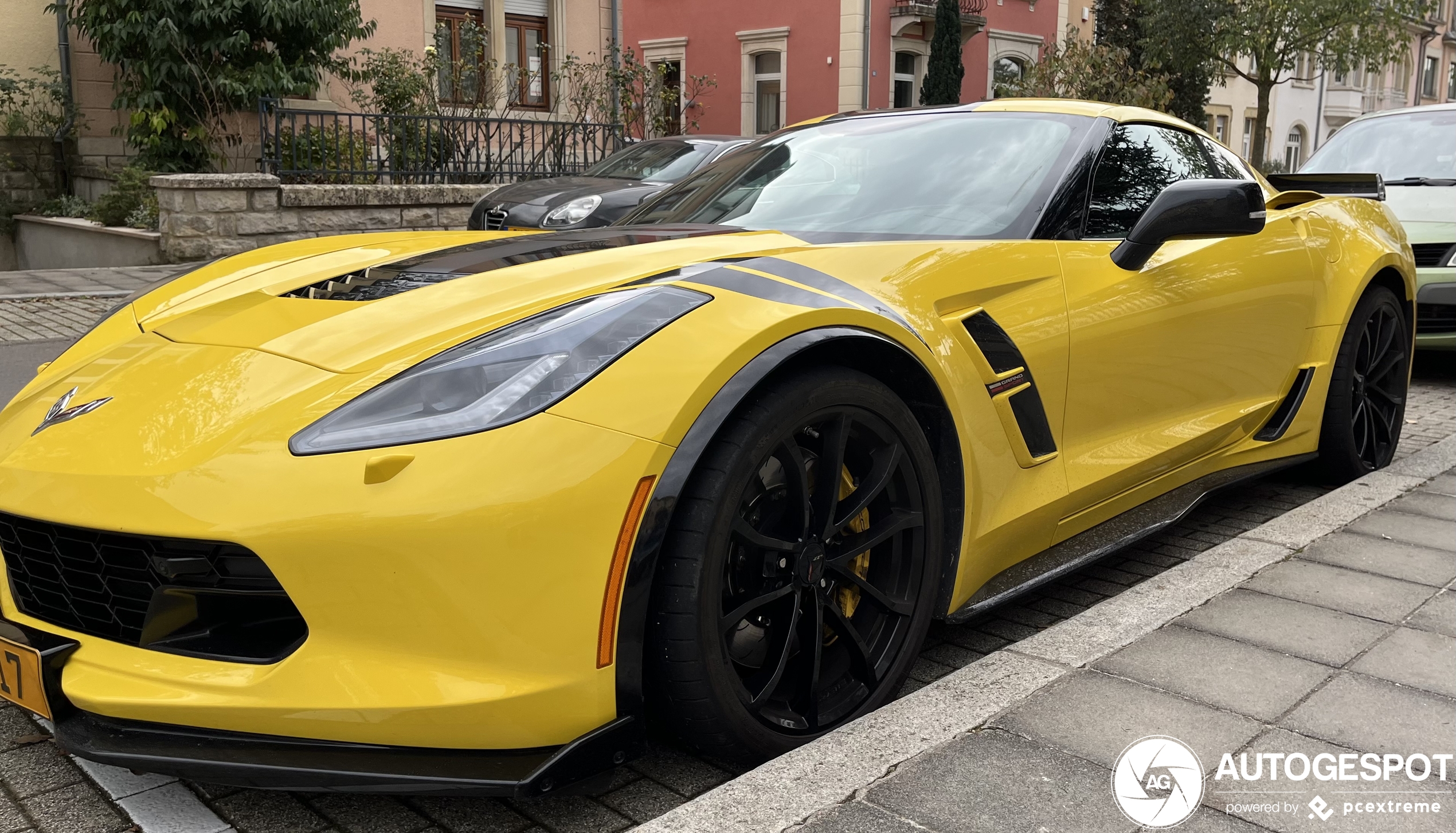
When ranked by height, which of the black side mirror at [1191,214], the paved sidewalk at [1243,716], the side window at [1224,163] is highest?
the side window at [1224,163]

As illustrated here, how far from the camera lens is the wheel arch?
6.24 ft

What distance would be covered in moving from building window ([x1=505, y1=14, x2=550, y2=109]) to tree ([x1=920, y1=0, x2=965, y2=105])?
10977mm

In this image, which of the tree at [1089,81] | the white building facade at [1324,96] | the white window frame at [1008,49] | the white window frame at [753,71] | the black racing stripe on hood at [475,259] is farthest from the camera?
the white building facade at [1324,96]

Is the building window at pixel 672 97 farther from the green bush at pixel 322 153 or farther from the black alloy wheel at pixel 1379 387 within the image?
the black alloy wheel at pixel 1379 387

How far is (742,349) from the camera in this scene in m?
2.07

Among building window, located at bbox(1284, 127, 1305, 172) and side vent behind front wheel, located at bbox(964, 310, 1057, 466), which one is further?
building window, located at bbox(1284, 127, 1305, 172)

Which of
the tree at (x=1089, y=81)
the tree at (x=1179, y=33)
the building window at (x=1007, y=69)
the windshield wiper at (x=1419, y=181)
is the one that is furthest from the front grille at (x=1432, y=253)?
the building window at (x=1007, y=69)

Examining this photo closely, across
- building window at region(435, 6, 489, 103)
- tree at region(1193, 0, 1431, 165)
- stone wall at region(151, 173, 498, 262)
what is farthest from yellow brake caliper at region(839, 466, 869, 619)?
tree at region(1193, 0, 1431, 165)

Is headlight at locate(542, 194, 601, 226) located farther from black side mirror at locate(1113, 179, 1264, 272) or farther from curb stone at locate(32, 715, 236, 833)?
curb stone at locate(32, 715, 236, 833)

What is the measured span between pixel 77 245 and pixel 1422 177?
40.6ft

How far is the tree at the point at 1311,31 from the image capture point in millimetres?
19531

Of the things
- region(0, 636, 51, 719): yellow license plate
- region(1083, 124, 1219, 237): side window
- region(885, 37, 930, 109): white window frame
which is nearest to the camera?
region(0, 636, 51, 719): yellow license plate

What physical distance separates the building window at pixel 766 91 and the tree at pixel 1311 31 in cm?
1036

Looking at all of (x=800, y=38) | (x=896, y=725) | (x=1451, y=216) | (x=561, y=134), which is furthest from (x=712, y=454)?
(x=800, y=38)
